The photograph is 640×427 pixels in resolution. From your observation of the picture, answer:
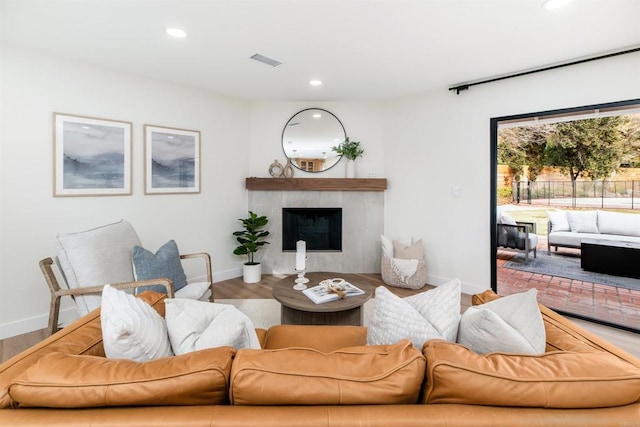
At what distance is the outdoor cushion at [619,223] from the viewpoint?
9.43ft

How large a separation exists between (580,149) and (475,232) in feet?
4.21

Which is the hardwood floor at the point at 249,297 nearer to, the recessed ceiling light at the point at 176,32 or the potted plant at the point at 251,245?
the potted plant at the point at 251,245

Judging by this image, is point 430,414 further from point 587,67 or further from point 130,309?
point 587,67

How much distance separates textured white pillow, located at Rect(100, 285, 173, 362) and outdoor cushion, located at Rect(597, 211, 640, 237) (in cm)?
383

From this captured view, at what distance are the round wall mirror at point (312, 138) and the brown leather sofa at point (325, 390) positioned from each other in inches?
150

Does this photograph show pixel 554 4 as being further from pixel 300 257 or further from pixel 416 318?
pixel 300 257

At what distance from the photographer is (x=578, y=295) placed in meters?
3.21

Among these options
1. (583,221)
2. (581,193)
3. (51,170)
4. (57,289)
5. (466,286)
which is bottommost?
(466,286)

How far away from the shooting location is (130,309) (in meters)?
1.09

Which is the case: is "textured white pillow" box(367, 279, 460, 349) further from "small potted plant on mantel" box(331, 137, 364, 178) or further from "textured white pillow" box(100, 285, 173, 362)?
"small potted plant on mantel" box(331, 137, 364, 178)

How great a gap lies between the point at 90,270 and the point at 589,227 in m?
4.45

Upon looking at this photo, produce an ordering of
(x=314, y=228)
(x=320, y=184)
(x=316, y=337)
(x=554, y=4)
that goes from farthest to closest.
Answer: (x=314, y=228) → (x=320, y=184) → (x=554, y=4) → (x=316, y=337)

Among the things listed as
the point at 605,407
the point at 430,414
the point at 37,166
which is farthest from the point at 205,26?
the point at 605,407

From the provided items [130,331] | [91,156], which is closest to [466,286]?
[130,331]
